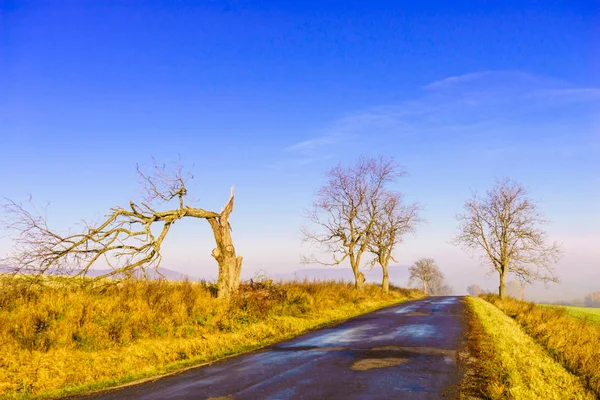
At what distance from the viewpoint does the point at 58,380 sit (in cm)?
800

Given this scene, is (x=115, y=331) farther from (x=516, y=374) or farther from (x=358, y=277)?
(x=358, y=277)

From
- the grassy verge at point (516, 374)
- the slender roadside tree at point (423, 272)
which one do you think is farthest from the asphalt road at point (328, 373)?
the slender roadside tree at point (423, 272)

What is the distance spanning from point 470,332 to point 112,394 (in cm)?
1086

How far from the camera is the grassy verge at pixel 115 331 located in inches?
323

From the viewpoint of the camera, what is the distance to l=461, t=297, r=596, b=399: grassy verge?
247 inches

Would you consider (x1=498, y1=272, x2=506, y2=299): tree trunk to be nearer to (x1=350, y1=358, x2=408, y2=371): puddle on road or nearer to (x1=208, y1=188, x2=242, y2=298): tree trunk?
(x1=208, y1=188, x2=242, y2=298): tree trunk

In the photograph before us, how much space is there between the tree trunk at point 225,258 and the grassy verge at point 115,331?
62 centimetres

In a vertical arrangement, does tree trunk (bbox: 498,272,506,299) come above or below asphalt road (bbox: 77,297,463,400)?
above

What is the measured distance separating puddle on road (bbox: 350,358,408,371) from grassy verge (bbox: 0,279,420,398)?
3845 mm

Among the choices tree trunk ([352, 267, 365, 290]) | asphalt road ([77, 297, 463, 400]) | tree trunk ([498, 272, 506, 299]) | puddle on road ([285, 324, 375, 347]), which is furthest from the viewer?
tree trunk ([498, 272, 506, 299])

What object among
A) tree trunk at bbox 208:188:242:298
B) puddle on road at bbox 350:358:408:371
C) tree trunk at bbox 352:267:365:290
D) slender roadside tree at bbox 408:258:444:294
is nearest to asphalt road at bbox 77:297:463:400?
puddle on road at bbox 350:358:408:371

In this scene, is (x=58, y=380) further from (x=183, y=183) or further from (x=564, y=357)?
(x=564, y=357)

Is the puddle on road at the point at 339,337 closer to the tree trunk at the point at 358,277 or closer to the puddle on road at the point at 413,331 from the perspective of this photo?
the puddle on road at the point at 413,331

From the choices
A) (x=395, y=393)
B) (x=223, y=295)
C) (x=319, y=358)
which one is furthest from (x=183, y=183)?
(x=395, y=393)
